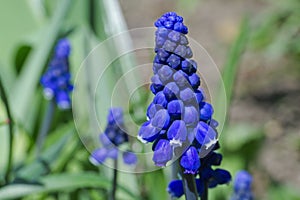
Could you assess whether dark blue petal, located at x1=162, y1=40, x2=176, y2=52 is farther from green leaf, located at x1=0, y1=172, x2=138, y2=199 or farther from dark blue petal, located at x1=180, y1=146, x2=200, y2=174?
green leaf, located at x1=0, y1=172, x2=138, y2=199

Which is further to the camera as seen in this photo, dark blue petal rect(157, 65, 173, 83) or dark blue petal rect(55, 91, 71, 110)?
dark blue petal rect(55, 91, 71, 110)

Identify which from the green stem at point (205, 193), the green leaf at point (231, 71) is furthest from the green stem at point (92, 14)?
the green stem at point (205, 193)

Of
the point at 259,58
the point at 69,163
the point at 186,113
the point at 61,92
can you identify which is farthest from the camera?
the point at 259,58

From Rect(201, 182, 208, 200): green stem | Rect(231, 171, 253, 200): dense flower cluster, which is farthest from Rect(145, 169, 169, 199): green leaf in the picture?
Rect(201, 182, 208, 200): green stem

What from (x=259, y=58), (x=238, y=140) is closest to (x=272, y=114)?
(x=259, y=58)

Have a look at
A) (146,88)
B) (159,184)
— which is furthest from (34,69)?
(159,184)

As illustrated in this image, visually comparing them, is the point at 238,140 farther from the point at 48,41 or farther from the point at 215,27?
the point at 215,27
